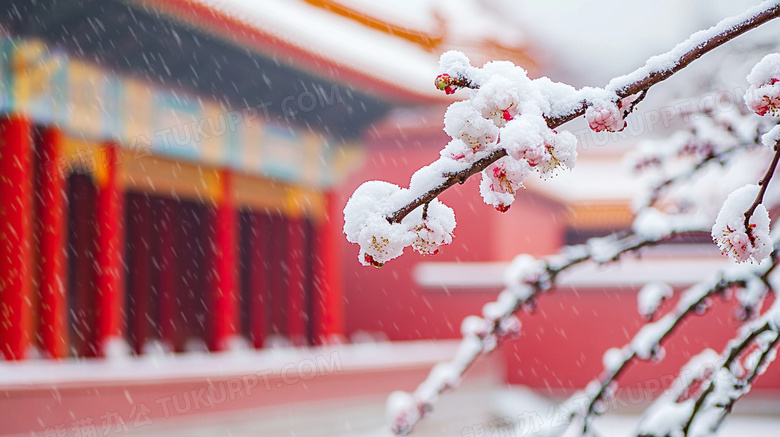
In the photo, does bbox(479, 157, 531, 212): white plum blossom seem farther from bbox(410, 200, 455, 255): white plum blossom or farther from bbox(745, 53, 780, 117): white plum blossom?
bbox(745, 53, 780, 117): white plum blossom

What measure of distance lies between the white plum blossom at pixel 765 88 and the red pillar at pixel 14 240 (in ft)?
16.1

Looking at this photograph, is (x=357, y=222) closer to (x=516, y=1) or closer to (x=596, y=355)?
(x=596, y=355)

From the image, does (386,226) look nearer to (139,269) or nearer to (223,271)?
(139,269)

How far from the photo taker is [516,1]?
2431 cm

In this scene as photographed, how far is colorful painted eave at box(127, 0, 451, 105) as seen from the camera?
561cm

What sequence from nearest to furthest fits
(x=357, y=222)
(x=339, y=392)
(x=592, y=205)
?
1. (x=357, y=222)
2. (x=339, y=392)
3. (x=592, y=205)

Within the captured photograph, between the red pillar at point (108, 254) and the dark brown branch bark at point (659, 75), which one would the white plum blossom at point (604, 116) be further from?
the red pillar at point (108, 254)

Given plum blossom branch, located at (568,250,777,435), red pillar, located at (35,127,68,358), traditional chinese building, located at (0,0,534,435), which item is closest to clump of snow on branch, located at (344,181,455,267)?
plum blossom branch, located at (568,250,777,435)

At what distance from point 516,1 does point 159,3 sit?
66.7 ft

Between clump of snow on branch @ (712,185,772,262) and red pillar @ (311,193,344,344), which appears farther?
red pillar @ (311,193,344,344)

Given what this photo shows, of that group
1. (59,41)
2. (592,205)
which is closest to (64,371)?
(59,41)

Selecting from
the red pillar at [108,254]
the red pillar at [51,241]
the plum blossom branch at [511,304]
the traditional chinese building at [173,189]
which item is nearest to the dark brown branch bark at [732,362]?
the plum blossom branch at [511,304]

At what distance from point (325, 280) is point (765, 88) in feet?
26.2

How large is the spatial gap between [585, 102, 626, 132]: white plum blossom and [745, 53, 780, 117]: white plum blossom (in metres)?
0.15
